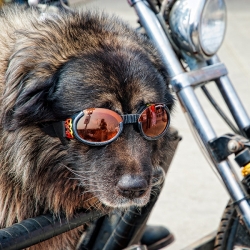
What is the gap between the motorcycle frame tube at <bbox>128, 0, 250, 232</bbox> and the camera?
A: 2309 millimetres

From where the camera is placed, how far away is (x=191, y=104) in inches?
94.6

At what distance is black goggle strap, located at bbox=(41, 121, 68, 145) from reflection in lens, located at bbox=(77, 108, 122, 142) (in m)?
0.10

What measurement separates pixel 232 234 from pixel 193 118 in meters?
0.73

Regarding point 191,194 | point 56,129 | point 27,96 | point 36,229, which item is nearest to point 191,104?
point 56,129

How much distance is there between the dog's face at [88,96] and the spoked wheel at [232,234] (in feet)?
2.08

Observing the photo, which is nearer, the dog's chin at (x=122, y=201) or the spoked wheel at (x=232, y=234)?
the dog's chin at (x=122, y=201)

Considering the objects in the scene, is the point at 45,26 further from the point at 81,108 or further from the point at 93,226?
the point at 93,226

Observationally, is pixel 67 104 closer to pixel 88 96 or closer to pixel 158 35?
pixel 88 96

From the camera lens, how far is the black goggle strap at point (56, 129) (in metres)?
2.30

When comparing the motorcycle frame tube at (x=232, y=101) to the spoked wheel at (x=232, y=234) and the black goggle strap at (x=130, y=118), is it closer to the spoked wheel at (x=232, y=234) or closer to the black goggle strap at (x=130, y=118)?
the spoked wheel at (x=232, y=234)

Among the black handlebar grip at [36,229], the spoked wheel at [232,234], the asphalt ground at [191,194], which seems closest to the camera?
the black handlebar grip at [36,229]

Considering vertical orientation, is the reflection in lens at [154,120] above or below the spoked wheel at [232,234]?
above

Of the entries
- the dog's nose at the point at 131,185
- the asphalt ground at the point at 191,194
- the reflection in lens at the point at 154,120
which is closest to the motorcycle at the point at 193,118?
the reflection in lens at the point at 154,120

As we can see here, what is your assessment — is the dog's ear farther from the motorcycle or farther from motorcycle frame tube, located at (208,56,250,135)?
motorcycle frame tube, located at (208,56,250,135)
